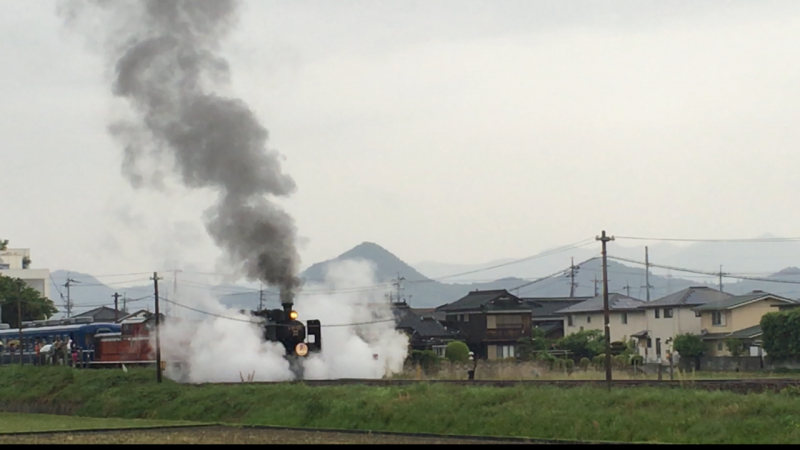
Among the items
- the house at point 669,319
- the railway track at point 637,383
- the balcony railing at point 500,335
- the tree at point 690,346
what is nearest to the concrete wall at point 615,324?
the house at point 669,319

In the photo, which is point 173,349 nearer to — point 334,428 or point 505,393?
point 334,428

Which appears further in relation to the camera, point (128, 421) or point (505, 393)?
point (128, 421)

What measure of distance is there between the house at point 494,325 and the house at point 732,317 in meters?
14.4

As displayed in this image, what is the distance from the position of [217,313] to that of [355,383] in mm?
9891

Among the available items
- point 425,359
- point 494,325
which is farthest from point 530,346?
point 425,359

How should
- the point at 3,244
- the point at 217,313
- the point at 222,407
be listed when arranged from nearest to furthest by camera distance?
the point at 222,407
the point at 217,313
the point at 3,244

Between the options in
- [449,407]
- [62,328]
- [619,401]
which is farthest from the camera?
[62,328]

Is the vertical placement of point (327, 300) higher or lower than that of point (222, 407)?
higher

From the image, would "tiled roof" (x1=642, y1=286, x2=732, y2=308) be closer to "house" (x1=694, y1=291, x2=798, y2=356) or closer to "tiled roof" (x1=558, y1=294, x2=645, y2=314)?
"house" (x1=694, y1=291, x2=798, y2=356)

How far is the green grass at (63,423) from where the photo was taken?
3484 cm

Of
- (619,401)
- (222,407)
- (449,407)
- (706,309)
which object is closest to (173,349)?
(222,407)

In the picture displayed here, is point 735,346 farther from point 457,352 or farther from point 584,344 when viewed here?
point 457,352

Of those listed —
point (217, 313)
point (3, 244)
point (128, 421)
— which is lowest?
point (128, 421)

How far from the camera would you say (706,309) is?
214 ft
